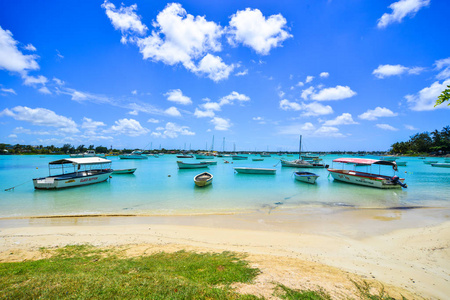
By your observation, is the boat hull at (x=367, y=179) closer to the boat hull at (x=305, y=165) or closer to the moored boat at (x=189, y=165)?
the boat hull at (x=305, y=165)

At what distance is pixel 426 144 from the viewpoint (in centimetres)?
11462

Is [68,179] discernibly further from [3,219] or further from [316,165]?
[316,165]

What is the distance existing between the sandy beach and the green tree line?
Result: 132 m

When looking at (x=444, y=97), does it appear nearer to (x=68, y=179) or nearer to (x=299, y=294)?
(x=299, y=294)

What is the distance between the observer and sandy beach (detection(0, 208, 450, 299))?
5184 millimetres

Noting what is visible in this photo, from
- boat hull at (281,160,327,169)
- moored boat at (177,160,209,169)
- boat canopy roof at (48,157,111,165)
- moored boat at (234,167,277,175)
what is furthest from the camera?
boat hull at (281,160,327,169)

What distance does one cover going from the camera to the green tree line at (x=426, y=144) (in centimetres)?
10573

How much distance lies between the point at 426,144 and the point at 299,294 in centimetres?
15933

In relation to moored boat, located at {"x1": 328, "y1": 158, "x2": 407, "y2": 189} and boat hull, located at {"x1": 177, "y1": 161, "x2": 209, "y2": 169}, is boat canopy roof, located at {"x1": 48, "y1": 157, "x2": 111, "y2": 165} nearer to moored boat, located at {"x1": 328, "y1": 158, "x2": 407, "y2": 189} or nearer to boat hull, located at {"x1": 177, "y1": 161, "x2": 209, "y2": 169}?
boat hull, located at {"x1": 177, "y1": 161, "x2": 209, "y2": 169}

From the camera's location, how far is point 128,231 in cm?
990

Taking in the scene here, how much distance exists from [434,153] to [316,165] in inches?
4565

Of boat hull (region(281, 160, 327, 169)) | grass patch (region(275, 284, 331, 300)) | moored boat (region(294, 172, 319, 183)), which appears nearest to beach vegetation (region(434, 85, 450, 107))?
grass patch (region(275, 284, 331, 300))

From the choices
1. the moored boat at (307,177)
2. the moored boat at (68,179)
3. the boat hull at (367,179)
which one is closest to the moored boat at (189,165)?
the moored boat at (68,179)

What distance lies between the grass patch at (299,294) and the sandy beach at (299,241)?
0.77ft
